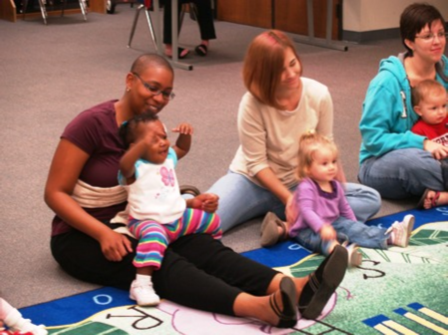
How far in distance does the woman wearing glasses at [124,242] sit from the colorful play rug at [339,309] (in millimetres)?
46

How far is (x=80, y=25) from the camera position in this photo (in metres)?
8.44

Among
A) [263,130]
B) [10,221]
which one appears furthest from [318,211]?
[10,221]

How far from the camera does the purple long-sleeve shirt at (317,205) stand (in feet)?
8.93

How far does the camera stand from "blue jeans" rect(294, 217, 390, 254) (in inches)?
110

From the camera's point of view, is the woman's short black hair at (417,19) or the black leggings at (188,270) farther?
the woman's short black hair at (417,19)

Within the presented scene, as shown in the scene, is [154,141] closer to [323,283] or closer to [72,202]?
[72,202]

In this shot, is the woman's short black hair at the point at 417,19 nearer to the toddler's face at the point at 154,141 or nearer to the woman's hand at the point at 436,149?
the woman's hand at the point at 436,149

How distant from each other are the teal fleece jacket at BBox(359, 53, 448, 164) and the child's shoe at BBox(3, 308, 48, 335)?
65.9 inches

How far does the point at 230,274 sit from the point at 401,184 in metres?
1.18

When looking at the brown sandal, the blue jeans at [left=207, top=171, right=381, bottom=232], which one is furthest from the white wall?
the blue jeans at [left=207, top=171, right=381, bottom=232]

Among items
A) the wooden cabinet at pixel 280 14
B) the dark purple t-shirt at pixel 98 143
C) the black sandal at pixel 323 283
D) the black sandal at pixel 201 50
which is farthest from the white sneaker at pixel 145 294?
the wooden cabinet at pixel 280 14

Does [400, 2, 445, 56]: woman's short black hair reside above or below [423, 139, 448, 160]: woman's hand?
above

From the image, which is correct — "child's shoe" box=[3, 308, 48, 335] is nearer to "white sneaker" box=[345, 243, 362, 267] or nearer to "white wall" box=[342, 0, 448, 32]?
"white sneaker" box=[345, 243, 362, 267]

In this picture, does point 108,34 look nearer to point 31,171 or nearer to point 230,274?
point 31,171
